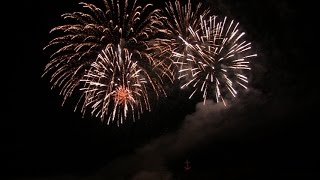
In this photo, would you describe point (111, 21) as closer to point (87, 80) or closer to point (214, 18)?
point (87, 80)

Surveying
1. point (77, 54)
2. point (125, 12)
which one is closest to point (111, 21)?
point (125, 12)

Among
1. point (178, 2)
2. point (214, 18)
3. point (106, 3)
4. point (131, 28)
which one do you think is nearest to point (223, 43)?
point (214, 18)

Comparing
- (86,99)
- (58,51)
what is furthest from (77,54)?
(86,99)

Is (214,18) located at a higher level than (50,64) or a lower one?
higher

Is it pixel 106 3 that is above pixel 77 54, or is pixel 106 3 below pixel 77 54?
above

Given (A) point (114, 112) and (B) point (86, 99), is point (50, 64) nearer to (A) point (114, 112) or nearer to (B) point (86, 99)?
(B) point (86, 99)

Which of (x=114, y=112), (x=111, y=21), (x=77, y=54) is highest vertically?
(x=111, y=21)

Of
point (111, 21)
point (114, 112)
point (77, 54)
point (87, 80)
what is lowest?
point (114, 112)
